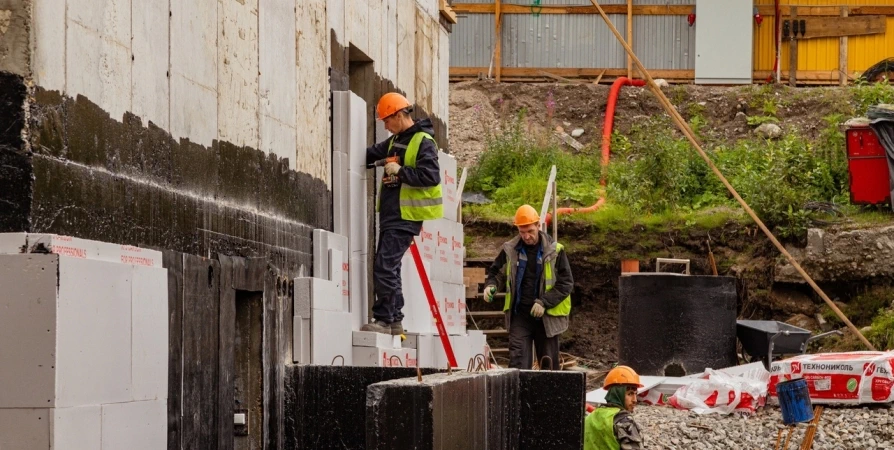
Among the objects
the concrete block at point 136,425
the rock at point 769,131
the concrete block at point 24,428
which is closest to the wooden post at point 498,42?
the rock at point 769,131

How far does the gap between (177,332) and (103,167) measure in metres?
1.16

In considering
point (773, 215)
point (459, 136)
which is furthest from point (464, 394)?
point (459, 136)

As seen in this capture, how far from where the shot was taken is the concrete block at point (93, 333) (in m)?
5.70

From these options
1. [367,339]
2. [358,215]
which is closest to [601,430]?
[367,339]

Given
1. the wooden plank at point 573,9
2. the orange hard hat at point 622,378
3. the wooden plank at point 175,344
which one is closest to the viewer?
the wooden plank at point 175,344

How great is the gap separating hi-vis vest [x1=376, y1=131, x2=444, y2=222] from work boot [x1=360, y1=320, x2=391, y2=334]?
2.89 feet

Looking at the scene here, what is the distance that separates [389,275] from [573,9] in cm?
1568

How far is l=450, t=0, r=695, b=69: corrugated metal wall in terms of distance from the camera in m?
Answer: 25.4

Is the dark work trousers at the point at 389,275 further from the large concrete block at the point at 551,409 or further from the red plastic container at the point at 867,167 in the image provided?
the red plastic container at the point at 867,167

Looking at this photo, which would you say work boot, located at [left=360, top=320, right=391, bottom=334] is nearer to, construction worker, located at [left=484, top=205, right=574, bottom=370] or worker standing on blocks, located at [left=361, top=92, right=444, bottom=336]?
worker standing on blocks, located at [left=361, top=92, right=444, bottom=336]

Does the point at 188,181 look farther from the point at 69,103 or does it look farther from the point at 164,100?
the point at 69,103

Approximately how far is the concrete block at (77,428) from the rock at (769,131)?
19.0m

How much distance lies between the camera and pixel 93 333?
5984mm

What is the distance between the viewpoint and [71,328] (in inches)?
227
